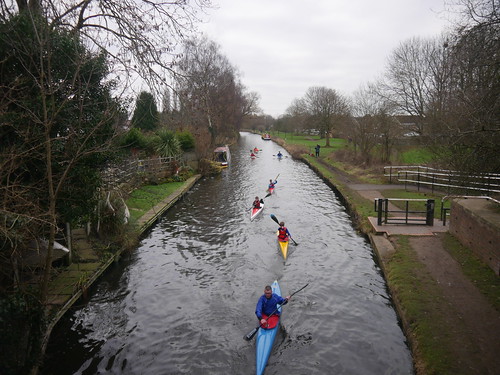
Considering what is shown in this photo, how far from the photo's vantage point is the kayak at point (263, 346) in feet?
24.8

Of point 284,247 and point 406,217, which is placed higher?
point 406,217

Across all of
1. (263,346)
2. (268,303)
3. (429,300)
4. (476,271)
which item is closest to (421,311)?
(429,300)

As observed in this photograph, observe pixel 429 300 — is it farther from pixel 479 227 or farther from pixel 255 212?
pixel 255 212

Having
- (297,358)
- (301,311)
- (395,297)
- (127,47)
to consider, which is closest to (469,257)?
(395,297)

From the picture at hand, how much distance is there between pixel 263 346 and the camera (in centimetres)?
800

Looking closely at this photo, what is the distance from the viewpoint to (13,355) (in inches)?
245

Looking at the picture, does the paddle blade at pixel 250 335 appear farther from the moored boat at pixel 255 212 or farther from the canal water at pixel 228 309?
the moored boat at pixel 255 212

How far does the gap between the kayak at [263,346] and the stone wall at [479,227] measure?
641cm

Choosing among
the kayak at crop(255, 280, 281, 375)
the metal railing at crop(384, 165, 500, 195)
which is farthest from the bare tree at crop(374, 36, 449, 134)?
the kayak at crop(255, 280, 281, 375)

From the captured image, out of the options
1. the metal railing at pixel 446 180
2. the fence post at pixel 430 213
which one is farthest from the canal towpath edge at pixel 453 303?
the metal railing at pixel 446 180

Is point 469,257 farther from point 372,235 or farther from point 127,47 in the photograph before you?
point 127,47

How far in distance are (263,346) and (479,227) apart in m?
7.64

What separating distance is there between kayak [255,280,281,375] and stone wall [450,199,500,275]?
6409mm

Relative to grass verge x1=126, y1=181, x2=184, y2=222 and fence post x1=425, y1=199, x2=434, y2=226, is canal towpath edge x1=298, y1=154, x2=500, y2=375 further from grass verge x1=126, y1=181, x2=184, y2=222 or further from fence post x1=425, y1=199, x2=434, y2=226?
grass verge x1=126, y1=181, x2=184, y2=222
